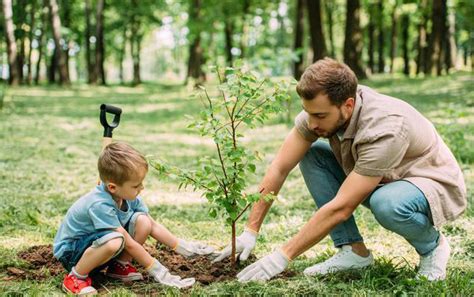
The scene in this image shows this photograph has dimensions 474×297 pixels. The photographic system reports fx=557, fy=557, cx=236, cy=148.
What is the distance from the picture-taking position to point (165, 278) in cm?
324

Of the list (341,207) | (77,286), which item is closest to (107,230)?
(77,286)

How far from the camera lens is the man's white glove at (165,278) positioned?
3.21 m

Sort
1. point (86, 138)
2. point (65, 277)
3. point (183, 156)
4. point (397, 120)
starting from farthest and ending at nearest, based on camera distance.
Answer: point (86, 138)
point (183, 156)
point (65, 277)
point (397, 120)

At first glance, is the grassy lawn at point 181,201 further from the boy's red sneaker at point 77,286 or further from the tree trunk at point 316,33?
the tree trunk at point 316,33

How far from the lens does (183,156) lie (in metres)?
8.26

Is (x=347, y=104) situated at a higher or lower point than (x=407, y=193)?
higher

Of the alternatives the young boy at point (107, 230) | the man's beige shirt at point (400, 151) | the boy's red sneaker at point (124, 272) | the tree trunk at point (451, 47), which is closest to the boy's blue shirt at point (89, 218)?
the young boy at point (107, 230)

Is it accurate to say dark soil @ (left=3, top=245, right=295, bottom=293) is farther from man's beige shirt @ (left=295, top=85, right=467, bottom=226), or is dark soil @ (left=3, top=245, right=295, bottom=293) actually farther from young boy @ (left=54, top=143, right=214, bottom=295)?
man's beige shirt @ (left=295, top=85, right=467, bottom=226)

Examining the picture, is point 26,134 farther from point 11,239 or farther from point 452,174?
point 452,174

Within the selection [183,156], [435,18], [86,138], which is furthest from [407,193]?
[435,18]

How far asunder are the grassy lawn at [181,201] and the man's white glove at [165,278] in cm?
6

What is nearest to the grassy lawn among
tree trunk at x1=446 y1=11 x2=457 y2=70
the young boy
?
the young boy

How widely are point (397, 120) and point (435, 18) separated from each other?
669 inches

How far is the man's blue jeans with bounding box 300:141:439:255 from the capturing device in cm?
303
